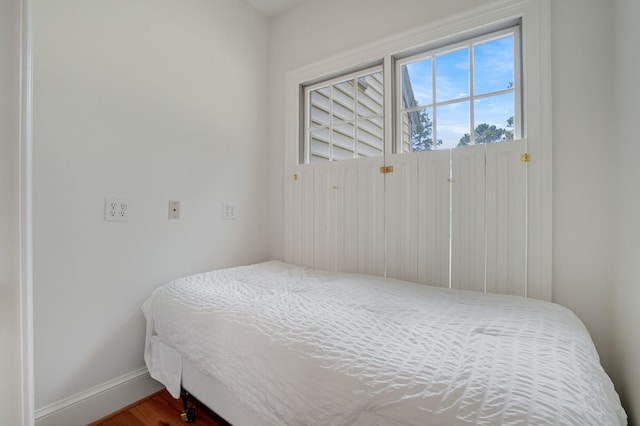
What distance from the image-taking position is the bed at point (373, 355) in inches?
24.5

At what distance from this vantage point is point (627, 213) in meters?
1.01

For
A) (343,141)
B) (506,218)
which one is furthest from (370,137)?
(506,218)

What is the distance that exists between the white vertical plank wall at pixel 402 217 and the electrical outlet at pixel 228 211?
107cm

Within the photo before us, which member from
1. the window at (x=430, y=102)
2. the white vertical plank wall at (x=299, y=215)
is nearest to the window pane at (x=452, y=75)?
the window at (x=430, y=102)

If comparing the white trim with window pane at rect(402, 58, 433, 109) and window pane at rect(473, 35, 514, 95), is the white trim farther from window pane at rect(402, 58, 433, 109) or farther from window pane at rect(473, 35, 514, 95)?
window pane at rect(473, 35, 514, 95)

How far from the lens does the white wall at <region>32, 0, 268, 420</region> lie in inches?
48.8

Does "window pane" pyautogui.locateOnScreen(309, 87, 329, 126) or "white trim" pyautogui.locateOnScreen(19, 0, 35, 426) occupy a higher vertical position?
"window pane" pyautogui.locateOnScreen(309, 87, 329, 126)

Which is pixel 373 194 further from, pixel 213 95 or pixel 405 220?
pixel 213 95

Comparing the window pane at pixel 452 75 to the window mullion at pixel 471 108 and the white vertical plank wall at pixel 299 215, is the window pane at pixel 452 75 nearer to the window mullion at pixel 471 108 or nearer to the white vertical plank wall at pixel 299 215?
the window mullion at pixel 471 108

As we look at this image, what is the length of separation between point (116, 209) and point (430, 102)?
1.83 metres

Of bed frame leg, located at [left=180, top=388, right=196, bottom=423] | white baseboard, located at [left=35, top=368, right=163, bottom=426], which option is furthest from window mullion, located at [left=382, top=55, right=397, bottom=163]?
white baseboard, located at [left=35, top=368, right=163, bottom=426]

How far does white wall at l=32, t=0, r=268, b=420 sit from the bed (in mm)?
256

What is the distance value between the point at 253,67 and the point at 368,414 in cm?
229

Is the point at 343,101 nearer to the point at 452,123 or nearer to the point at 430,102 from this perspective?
the point at 430,102
